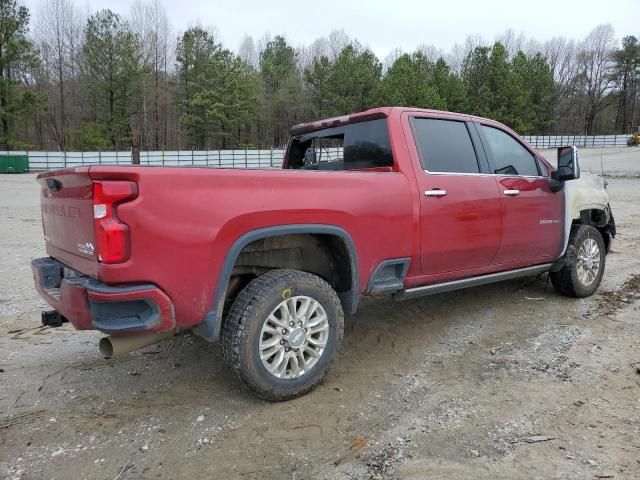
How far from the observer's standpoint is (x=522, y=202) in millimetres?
4441

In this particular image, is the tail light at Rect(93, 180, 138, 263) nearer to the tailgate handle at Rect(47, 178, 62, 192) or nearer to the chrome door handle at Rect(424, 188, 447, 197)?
the tailgate handle at Rect(47, 178, 62, 192)

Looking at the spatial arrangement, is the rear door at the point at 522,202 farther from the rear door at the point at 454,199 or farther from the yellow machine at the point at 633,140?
the yellow machine at the point at 633,140

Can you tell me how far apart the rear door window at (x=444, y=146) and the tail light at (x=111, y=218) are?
7.39ft

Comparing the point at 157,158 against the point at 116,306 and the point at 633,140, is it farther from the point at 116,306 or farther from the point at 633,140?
the point at 633,140

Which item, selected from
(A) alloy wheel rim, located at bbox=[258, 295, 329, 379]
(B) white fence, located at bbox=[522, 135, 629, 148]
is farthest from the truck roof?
(B) white fence, located at bbox=[522, 135, 629, 148]

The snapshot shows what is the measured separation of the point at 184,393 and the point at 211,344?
892 millimetres

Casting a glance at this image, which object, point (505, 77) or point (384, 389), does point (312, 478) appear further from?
point (505, 77)

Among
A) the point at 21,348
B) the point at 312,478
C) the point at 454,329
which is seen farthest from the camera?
the point at 454,329

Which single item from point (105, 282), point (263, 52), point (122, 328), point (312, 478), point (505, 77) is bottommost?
Result: point (312, 478)

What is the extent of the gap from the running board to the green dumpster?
34402 millimetres

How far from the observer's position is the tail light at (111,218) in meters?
2.39

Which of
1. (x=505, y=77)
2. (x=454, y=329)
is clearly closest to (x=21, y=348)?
(x=454, y=329)

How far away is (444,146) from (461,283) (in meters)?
1.15

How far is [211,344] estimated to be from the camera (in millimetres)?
4121
